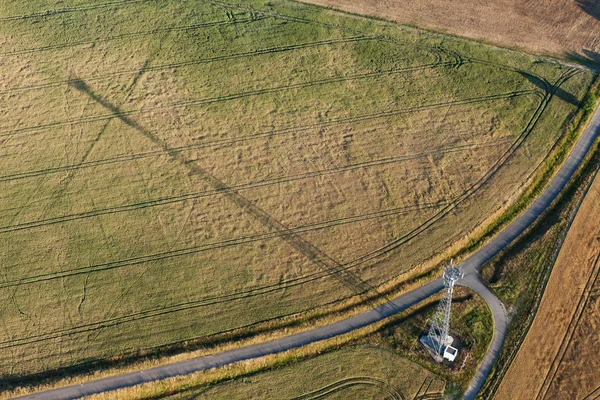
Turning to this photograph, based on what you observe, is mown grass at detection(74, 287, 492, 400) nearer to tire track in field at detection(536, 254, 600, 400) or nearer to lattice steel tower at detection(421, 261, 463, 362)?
lattice steel tower at detection(421, 261, 463, 362)

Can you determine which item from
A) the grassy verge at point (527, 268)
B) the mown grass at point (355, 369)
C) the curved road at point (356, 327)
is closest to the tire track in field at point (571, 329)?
the grassy verge at point (527, 268)

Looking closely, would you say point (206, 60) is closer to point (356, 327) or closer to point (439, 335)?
point (356, 327)

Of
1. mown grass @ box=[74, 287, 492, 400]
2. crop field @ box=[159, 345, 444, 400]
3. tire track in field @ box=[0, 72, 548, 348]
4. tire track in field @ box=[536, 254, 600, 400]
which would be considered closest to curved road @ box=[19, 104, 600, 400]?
mown grass @ box=[74, 287, 492, 400]

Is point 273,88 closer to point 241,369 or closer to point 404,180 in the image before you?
point 404,180

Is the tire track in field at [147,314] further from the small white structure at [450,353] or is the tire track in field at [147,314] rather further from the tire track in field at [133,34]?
the tire track in field at [133,34]

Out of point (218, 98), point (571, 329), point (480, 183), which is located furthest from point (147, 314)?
point (571, 329)
